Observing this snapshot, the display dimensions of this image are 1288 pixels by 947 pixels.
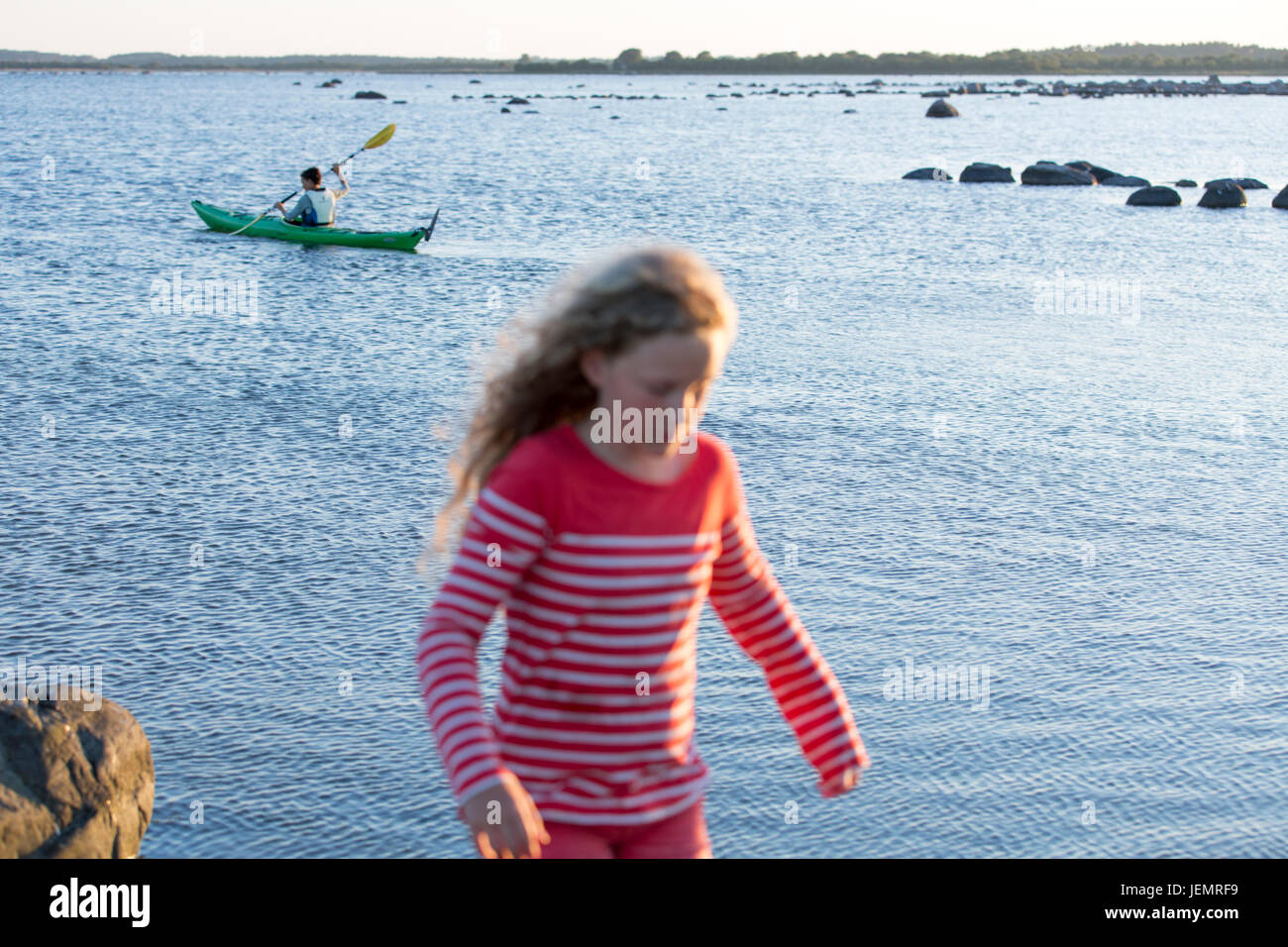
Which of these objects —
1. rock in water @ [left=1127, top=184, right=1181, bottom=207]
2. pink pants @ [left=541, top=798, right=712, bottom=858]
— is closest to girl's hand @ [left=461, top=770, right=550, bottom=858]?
pink pants @ [left=541, top=798, right=712, bottom=858]

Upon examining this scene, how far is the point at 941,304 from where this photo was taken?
20422 mm

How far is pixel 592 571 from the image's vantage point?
235 cm

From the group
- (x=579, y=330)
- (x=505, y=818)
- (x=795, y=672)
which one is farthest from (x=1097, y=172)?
(x=505, y=818)

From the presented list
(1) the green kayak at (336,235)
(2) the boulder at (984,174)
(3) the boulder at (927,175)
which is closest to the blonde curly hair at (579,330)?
(1) the green kayak at (336,235)

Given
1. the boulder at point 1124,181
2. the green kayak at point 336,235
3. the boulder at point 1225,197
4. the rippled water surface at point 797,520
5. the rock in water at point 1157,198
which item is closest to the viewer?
the rippled water surface at point 797,520

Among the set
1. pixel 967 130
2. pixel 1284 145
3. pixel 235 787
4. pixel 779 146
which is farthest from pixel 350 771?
pixel 967 130

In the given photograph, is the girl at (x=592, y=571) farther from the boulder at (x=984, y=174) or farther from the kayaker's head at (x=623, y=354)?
the boulder at (x=984, y=174)

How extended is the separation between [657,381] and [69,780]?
3.52m

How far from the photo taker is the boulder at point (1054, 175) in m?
42.3

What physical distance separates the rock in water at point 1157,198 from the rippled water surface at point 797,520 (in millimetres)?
8453
